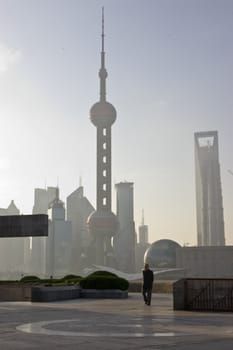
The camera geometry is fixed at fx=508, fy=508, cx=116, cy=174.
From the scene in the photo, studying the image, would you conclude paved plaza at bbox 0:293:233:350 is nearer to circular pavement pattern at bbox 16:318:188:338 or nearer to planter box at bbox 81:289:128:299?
circular pavement pattern at bbox 16:318:188:338

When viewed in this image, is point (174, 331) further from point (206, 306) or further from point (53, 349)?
point (206, 306)

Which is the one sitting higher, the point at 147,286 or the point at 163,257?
the point at 163,257

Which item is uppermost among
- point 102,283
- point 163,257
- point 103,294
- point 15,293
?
point 163,257

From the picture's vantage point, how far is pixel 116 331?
44.6ft

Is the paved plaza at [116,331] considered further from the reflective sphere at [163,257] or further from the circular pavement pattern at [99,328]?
the reflective sphere at [163,257]

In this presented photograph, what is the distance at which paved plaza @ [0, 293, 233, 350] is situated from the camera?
441 inches

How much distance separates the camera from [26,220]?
170 ft

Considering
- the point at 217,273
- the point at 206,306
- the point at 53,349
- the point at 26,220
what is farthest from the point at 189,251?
the point at 53,349

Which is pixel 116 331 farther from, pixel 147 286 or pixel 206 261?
pixel 206 261

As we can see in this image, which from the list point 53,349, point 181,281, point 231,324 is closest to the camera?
point 53,349

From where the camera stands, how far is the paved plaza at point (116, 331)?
11192mm

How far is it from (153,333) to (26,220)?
40.0 metres

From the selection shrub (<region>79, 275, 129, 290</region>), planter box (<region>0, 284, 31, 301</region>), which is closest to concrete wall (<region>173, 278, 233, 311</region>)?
shrub (<region>79, 275, 129, 290</region>)

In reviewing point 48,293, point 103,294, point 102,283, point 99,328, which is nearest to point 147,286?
point 48,293
